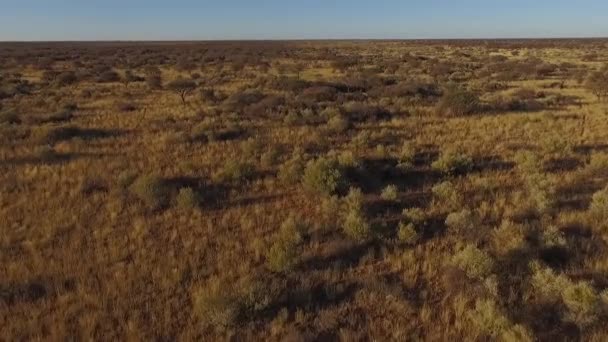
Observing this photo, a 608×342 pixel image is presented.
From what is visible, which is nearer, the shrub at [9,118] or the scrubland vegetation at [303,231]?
the scrubland vegetation at [303,231]

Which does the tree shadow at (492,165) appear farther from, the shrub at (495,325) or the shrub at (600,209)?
the shrub at (495,325)

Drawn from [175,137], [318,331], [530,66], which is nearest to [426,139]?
[175,137]

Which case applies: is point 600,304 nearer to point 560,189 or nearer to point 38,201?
point 560,189

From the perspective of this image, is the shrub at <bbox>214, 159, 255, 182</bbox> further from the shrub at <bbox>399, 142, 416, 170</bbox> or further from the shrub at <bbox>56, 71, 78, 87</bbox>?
the shrub at <bbox>56, 71, 78, 87</bbox>

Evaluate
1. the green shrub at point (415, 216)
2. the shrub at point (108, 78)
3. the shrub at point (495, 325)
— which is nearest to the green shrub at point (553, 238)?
the green shrub at point (415, 216)

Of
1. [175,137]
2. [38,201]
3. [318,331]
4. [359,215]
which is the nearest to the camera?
[318,331]

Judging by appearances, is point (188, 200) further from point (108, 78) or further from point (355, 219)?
point (108, 78)

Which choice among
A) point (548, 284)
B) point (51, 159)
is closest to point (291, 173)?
point (548, 284)
